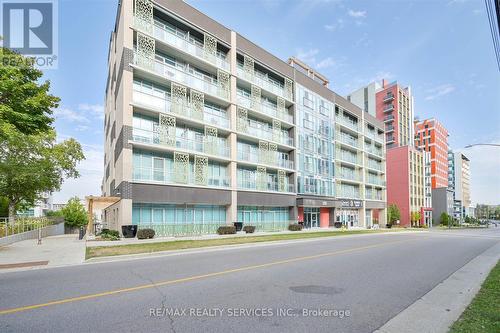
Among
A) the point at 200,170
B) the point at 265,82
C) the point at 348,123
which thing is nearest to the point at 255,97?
the point at 265,82

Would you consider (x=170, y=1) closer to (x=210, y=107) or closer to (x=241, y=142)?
(x=210, y=107)

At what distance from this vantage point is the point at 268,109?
3856 cm

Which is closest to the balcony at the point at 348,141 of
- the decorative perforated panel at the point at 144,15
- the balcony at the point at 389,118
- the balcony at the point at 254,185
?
the balcony at the point at 254,185

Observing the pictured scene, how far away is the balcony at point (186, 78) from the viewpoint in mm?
26928

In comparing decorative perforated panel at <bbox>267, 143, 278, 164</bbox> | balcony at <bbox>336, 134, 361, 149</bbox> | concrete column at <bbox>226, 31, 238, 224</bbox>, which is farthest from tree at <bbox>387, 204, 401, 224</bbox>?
concrete column at <bbox>226, 31, 238, 224</bbox>

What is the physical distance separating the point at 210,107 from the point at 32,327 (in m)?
28.9

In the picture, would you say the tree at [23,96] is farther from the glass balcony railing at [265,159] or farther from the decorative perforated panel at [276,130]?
the decorative perforated panel at [276,130]

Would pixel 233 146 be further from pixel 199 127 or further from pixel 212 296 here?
pixel 212 296

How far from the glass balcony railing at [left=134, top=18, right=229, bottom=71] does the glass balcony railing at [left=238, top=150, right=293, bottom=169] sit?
9.35 m

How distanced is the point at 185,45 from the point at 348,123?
115 feet

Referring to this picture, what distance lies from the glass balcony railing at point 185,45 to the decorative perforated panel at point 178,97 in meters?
3.57

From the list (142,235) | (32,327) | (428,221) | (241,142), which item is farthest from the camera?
(428,221)

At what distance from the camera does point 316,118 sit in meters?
46.8

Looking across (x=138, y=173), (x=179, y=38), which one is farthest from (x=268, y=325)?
(x=179, y=38)
